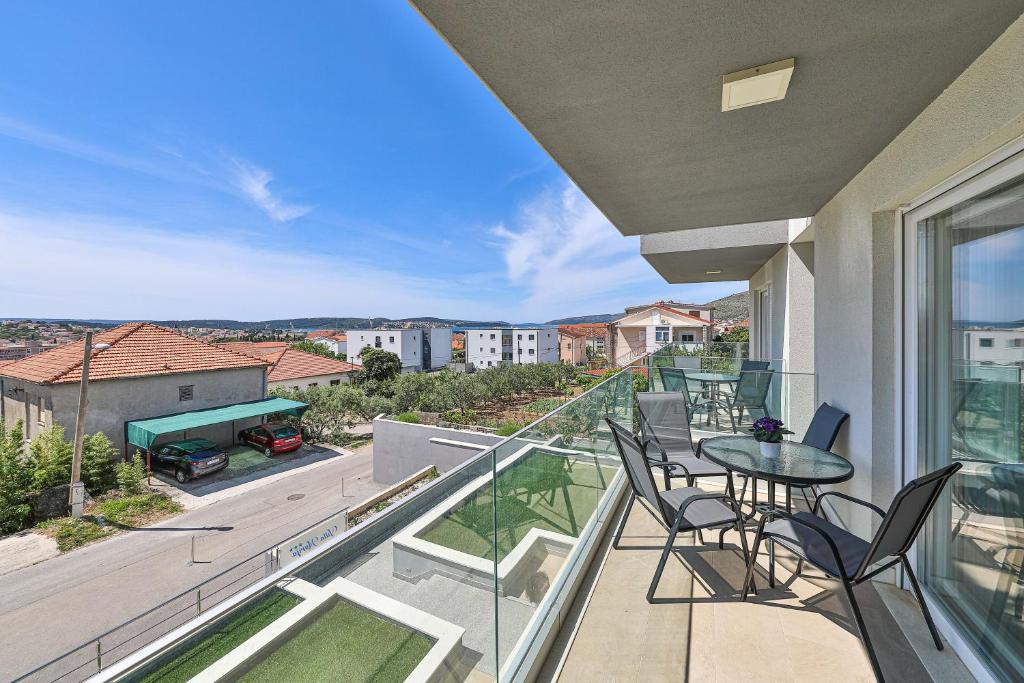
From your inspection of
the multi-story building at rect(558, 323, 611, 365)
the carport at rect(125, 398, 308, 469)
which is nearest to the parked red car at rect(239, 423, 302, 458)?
the carport at rect(125, 398, 308, 469)

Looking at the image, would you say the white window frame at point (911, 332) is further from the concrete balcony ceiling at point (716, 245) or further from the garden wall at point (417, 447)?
the garden wall at point (417, 447)

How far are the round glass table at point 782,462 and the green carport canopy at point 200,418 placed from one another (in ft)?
55.6

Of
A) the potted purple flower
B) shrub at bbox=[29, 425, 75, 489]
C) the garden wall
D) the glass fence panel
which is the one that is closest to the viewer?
the glass fence panel

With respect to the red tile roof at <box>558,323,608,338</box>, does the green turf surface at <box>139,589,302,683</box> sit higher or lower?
lower

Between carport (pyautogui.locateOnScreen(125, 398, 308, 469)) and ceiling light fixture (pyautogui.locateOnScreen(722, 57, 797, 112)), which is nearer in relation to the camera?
ceiling light fixture (pyautogui.locateOnScreen(722, 57, 797, 112))

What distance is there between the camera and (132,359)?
15484mm

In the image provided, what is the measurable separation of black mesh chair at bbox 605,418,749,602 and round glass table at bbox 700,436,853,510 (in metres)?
0.25

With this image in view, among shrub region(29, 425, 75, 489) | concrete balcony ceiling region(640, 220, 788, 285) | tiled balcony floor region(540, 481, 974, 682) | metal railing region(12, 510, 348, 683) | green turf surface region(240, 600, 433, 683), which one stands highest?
concrete balcony ceiling region(640, 220, 788, 285)

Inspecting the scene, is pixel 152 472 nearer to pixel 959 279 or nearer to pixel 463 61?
pixel 463 61

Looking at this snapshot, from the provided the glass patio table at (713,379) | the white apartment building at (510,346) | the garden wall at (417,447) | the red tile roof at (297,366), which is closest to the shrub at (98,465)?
the garden wall at (417,447)

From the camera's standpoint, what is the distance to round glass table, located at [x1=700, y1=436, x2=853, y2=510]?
2593 millimetres

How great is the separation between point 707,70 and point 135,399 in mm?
19504

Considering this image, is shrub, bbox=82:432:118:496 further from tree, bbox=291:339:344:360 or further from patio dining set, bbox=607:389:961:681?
tree, bbox=291:339:344:360

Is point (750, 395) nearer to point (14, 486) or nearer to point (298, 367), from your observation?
point (14, 486)
